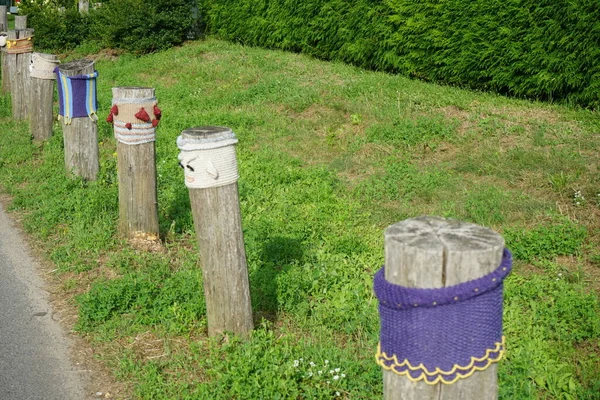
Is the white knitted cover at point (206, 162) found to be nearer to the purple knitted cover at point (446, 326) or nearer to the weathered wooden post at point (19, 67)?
the purple knitted cover at point (446, 326)

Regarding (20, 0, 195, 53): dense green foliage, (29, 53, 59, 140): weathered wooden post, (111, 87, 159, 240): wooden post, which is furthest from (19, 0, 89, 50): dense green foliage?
(111, 87, 159, 240): wooden post

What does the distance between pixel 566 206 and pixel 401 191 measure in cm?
170

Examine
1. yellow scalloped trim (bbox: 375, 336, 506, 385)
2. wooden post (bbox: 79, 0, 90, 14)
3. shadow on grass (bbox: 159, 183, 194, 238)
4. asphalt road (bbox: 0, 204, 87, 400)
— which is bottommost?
asphalt road (bbox: 0, 204, 87, 400)

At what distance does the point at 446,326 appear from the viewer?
254cm

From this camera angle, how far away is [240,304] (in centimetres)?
464

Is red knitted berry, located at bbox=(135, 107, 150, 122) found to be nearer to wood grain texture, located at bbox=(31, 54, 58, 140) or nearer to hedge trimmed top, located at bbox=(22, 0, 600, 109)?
wood grain texture, located at bbox=(31, 54, 58, 140)

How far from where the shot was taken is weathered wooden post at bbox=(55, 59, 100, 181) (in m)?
7.66

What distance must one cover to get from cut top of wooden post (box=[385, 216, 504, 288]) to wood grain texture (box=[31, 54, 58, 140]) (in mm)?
8458

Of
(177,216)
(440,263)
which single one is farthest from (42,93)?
(440,263)

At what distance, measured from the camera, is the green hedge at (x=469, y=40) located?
9312mm

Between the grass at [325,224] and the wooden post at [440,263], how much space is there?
150 centimetres

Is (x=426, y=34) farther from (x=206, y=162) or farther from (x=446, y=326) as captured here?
(x=446, y=326)

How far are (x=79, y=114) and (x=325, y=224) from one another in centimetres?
306

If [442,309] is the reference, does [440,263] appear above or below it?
above
